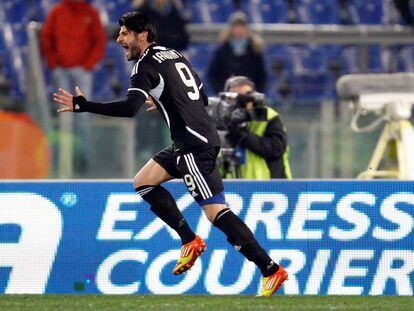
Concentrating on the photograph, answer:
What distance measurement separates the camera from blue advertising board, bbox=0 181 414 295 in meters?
8.31

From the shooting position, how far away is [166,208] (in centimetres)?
786

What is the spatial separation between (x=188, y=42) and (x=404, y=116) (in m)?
A: 3.44

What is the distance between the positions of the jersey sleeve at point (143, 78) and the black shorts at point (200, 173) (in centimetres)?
50

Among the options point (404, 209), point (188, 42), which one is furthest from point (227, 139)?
point (188, 42)

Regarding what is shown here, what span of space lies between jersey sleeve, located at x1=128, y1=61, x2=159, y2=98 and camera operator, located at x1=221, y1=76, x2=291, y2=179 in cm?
238

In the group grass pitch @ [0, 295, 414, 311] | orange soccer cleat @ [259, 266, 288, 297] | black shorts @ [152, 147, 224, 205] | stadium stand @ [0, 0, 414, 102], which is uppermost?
black shorts @ [152, 147, 224, 205]

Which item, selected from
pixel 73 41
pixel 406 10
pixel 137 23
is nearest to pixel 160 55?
pixel 137 23

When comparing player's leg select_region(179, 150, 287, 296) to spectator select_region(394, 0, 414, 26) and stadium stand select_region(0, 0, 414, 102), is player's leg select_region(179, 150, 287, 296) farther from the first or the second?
spectator select_region(394, 0, 414, 26)

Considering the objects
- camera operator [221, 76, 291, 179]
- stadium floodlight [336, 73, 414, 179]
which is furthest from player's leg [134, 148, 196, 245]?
stadium floodlight [336, 73, 414, 179]

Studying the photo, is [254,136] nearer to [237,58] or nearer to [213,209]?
[213,209]

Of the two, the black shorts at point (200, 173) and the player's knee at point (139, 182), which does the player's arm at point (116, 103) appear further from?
the player's knee at point (139, 182)

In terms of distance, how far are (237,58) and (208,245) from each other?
4927 millimetres

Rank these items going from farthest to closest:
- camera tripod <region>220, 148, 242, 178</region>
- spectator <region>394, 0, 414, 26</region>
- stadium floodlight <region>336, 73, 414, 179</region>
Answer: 1. spectator <region>394, 0, 414, 26</region>
2. stadium floodlight <region>336, 73, 414, 179</region>
3. camera tripod <region>220, 148, 242, 178</region>

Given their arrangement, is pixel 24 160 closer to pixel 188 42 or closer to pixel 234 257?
pixel 188 42
